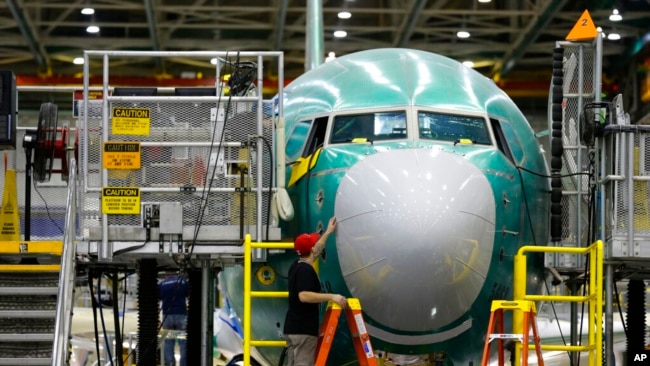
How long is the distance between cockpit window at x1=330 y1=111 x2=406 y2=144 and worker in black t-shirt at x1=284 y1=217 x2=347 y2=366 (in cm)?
172

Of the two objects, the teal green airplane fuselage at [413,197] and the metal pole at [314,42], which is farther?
the metal pole at [314,42]

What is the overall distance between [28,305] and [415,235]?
4.83 meters

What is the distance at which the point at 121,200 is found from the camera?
40.7ft

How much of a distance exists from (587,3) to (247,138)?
96.1 ft

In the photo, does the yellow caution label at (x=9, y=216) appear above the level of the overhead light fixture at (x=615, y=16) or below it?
below

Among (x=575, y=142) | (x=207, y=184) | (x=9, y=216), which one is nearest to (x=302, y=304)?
(x=207, y=184)

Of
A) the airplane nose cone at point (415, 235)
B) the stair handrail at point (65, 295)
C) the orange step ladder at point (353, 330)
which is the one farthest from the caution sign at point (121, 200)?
the orange step ladder at point (353, 330)

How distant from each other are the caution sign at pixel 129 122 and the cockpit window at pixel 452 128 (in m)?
2.86

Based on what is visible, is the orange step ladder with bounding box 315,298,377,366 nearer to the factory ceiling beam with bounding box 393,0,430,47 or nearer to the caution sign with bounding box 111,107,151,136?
the caution sign with bounding box 111,107,151,136

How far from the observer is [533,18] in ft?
131

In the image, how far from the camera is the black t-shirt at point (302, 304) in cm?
1092

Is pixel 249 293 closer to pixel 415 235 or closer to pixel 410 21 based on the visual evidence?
pixel 415 235

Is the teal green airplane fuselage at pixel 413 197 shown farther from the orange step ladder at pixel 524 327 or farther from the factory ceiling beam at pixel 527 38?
the factory ceiling beam at pixel 527 38

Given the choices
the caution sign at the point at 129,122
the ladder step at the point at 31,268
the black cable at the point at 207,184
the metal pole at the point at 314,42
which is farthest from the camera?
the metal pole at the point at 314,42
